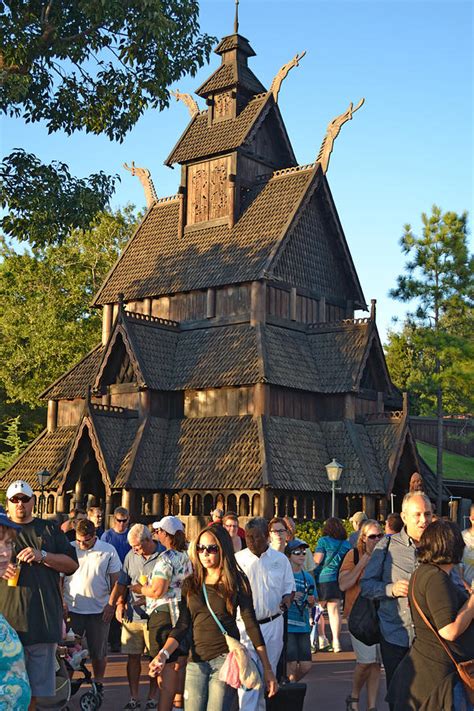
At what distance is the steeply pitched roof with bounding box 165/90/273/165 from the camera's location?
3466 centimetres

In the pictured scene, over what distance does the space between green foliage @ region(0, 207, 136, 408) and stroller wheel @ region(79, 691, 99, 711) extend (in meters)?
37.3

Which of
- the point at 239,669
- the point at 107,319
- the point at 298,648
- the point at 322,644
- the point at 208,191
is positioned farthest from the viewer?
the point at 107,319

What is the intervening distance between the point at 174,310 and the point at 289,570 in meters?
25.6

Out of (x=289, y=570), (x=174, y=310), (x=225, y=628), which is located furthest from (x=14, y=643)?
(x=174, y=310)

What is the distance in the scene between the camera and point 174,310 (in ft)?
114

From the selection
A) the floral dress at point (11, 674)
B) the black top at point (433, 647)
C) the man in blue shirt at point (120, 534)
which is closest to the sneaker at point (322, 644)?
the man in blue shirt at point (120, 534)

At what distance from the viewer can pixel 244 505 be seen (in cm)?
2917

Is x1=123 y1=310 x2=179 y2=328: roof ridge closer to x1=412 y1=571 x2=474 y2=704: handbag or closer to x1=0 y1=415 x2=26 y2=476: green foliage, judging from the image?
x1=0 y1=415 x2=26 y2=476: green foliage

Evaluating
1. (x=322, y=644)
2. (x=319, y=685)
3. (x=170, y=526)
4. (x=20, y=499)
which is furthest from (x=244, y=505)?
(x=20, y=499)

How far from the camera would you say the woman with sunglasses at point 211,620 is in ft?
22.8

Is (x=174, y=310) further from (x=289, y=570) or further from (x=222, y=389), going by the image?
(x=289, y=570)

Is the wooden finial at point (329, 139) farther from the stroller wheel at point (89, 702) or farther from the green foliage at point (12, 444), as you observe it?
the stroller wheel at point (89, 702)

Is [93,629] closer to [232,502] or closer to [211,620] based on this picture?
[211,620]

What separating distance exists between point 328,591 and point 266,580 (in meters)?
6.67
